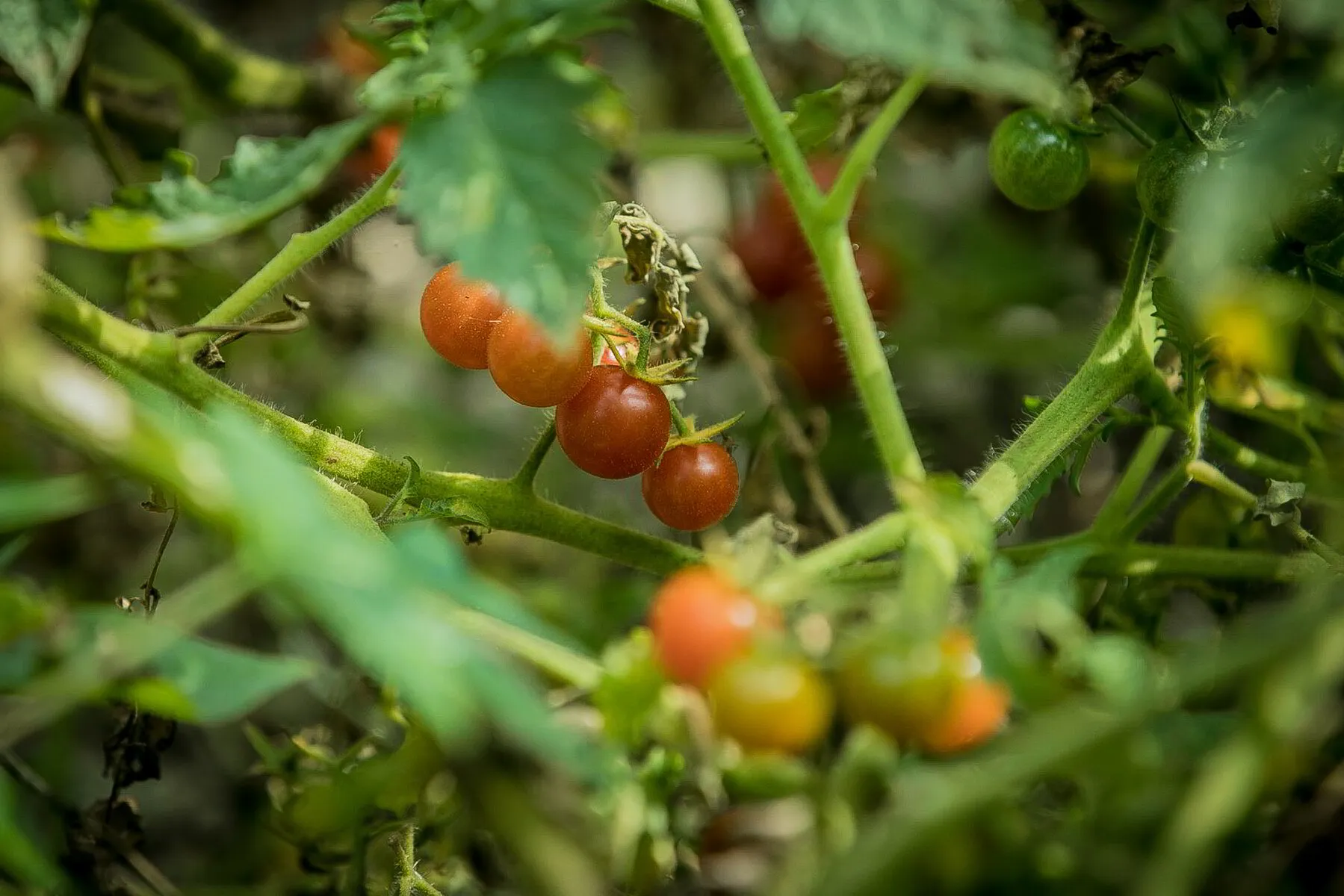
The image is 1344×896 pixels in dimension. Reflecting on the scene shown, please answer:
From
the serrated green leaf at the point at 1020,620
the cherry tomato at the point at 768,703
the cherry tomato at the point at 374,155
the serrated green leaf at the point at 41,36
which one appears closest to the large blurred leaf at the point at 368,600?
the cherry tomato at the point at 768,703

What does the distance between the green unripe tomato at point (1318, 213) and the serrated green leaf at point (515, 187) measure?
0.49 m

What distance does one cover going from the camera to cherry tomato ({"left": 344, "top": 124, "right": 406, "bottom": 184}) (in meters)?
1.39

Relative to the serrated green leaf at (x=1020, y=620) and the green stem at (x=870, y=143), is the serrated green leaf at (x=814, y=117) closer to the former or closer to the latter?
the green stem at (x=870, y=143)

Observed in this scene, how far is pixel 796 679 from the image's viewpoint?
54cm

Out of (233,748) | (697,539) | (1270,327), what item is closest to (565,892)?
(697,539)

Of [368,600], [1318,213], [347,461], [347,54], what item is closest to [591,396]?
[347,461]

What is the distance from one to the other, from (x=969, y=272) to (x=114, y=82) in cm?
113

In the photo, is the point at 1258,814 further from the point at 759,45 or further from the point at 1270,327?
the point at 759,45

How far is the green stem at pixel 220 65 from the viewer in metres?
1.28

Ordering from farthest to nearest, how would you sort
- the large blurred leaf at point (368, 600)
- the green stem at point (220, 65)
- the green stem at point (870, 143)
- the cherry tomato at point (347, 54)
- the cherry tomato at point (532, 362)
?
1. the cherry tomato at point (347, 54)
2. the green stem at point (220, 65)
3. the cherry tomato at point (532, 362)
4. the green stem at point (870, 143)
5. the large blurred leaf at point (368, 600)

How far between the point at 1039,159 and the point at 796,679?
1.66 feet

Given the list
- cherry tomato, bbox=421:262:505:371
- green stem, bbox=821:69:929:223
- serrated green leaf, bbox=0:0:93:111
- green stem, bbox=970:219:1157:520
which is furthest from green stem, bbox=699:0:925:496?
serrated green leaf, bbox=0:0:93:111

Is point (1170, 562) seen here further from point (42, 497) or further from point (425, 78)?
point (42, 497)

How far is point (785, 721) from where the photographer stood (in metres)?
0.54
